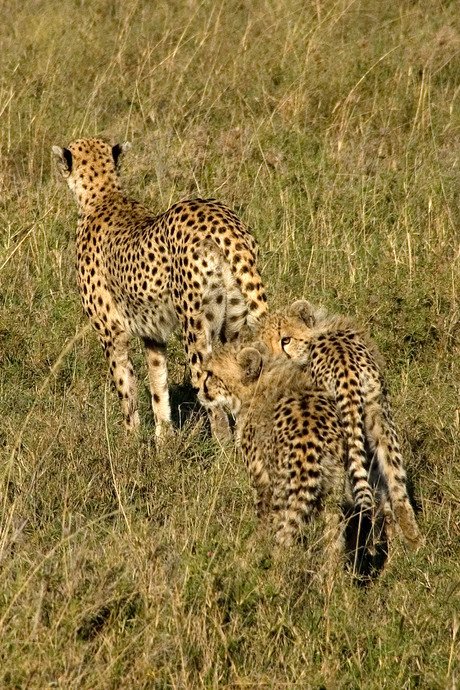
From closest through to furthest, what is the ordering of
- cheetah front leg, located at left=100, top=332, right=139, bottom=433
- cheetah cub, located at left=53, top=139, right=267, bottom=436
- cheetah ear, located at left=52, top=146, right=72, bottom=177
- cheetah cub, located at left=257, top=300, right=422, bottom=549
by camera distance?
cheetah cub, located at left=257, top=300, right=422, bottom=549
cheetah cub, located at left=53, top=139, right=267, bottom=436
cheetah front leg, located at left=100, top=332, right=139, bottom=433
cheetah ear, located at left=52, top=146, right=72, bottom=177

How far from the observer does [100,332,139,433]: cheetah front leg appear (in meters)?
5.99

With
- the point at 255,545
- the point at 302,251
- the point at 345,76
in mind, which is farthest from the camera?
→ the point at 345,76

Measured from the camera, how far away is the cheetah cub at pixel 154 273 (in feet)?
17.6

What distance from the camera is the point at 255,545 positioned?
4039mm

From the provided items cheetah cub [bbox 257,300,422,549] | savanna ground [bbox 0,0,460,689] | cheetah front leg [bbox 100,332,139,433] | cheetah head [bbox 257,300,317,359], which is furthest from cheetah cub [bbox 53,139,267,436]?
cheetah cub [bbox 257,300,422,549]

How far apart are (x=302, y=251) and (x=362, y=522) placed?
264cm

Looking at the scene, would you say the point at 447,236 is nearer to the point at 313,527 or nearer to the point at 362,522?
the point at 362,522

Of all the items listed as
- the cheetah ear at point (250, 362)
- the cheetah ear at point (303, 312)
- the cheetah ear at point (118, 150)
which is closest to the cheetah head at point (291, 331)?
the cheetah ear at point (303, 312)

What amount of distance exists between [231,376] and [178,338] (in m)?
1.57

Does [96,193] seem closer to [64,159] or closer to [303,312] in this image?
[64,159]

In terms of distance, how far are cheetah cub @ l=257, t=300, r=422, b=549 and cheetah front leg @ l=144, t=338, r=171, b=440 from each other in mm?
1074

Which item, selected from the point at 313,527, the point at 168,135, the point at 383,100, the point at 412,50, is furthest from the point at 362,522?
the point at 412,50

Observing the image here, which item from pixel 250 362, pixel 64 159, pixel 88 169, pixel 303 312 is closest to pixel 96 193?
pixel 88 169

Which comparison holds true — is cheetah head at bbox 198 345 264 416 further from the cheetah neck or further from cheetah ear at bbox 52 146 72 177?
cheetah ear at bbox 52 146 72 177
